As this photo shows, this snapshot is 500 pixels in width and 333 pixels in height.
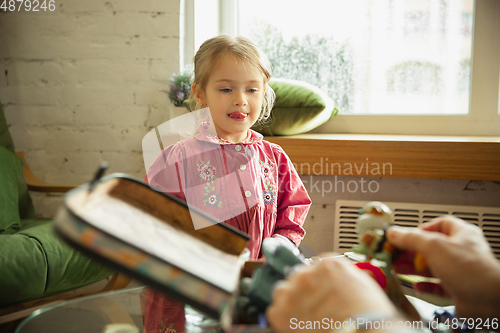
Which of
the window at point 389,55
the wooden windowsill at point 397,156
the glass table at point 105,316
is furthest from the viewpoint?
the window at point 389,55

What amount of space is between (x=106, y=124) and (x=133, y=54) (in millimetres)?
361

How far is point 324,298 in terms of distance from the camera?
319 millimetres

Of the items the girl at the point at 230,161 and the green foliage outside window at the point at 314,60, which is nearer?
the girl at the point at 230,161

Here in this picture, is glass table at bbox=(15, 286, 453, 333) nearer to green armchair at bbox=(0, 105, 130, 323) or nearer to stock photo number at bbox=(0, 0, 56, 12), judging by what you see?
green armchair at bbox=(0, 105, 130, 323)

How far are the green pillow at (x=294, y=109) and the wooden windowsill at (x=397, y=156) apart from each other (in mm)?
49

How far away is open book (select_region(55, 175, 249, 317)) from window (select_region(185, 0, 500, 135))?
142cm

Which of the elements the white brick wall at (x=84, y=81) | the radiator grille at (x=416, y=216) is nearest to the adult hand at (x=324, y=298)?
the radiator grille at (x=416, y=216)

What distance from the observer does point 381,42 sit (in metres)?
1.69

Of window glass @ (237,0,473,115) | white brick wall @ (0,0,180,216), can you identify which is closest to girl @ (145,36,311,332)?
white brick wall @ (0,0,180,216)

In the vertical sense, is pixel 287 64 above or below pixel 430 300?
above

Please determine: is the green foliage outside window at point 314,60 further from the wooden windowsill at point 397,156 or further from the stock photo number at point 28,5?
the stock photo number at point 28,5

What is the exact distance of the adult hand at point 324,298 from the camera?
0.31 meters

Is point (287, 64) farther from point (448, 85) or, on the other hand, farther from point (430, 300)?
point (430, 300)

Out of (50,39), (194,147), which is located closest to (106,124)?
→ (50,39)
